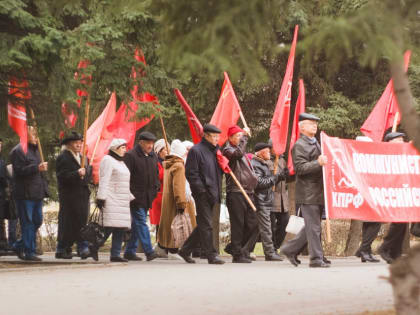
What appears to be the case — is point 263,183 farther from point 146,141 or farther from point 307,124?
point 307,124

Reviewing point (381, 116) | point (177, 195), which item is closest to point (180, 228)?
point (177, 195)

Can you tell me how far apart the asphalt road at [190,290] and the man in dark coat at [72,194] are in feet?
6.94

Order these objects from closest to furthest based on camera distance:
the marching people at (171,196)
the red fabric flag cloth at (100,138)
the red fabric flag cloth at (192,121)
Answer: the marching people at (171,196)
the red fabric flag cloth at (192,121)
the red fabric flag cloth at (100,138)

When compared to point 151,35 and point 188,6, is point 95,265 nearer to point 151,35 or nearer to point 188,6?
point 151,35

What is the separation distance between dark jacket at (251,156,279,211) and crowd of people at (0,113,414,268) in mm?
17

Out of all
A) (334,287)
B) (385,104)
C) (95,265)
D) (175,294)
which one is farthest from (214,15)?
(385,104)

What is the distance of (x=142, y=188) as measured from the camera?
48.9 feet

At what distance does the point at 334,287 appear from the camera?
31.6ft

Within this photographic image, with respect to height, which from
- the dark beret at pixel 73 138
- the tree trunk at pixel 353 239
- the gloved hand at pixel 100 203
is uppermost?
the dark beret at pixel 73 138

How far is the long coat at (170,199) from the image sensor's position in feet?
48.9

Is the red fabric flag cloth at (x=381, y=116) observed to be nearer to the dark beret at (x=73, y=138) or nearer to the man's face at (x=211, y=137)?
the man's face at (x=211, y=137)

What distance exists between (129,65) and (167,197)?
256 cm

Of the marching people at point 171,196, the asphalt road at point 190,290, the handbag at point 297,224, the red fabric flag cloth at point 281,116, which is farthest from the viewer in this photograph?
the red fabric flag cloth at point 281,116

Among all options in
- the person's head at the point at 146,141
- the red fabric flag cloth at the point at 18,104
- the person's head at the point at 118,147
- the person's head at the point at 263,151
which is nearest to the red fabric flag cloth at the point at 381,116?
the person's head at the point at 263,151
